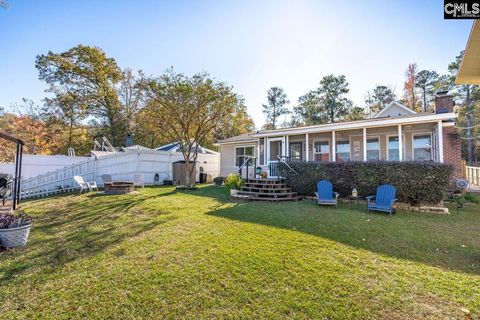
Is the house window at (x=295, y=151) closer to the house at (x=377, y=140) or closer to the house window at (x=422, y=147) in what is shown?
the house at (x=377, y=140)

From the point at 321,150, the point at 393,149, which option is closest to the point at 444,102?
the point at 393,149

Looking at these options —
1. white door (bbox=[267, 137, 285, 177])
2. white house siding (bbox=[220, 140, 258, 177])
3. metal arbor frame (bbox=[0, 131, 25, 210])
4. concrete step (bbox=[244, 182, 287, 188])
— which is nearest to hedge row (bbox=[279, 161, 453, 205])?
concrete step (bbox=[244, 182, 287, 188])

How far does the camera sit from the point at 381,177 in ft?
27.4

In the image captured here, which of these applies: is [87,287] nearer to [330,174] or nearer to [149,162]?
[330,174]

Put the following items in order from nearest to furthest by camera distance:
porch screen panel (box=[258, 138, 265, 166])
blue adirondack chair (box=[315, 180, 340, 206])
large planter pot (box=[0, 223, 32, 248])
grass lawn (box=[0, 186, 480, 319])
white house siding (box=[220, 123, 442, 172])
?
1. grass lawn (box=[0, 186, 480, 319])
2. large planter pot (box=[0, 223, 32, 248])
3. blue adirondack chair (box=[315, 180, 340, 206])
4. white house siding (box=[220, 123, 442, 172])
5. porch screen panel (box=[258, 138, 265, 166])

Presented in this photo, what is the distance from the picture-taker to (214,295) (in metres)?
2.82

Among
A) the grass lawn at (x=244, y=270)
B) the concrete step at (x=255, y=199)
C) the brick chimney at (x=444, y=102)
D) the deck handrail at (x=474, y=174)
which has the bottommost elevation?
the grass lawn at (x=244, y=270)

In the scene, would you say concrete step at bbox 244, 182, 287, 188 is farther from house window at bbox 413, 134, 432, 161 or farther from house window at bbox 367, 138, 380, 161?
house window at bbox 413, 134, 432, 161

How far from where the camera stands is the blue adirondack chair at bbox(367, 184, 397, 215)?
283 inches

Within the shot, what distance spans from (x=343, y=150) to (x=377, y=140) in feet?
5.22

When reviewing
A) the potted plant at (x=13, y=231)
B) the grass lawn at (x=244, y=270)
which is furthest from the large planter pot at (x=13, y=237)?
the grass lawn at (x=244, y=270)

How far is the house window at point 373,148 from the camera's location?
11.4 metres

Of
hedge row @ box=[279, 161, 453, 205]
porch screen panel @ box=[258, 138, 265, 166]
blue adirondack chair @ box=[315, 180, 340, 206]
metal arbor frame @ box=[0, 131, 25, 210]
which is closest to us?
metal arbor frame @ box=[0, 131, 25, 210]

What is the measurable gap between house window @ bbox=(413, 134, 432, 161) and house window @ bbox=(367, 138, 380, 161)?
145 cm
